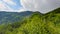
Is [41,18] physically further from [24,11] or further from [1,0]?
[1,0]

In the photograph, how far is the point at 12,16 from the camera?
1838 millimetres

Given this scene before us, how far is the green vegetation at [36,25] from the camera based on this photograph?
173cm

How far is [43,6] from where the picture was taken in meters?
1.81

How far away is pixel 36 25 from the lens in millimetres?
1767

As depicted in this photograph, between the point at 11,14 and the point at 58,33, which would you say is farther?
the point at 11,14

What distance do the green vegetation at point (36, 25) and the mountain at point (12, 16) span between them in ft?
0.16

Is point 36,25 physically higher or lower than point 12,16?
lower

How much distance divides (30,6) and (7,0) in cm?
31

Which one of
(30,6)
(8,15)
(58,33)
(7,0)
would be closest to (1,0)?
(7,0)

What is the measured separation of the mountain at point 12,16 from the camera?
1815 millimetres

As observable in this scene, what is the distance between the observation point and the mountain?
1.82m

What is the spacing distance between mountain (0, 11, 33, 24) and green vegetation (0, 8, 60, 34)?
49mm

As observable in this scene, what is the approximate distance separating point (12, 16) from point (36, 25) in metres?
0.32

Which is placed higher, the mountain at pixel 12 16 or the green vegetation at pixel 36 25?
the mountain at pixel 12 16
